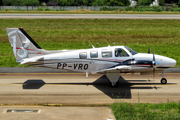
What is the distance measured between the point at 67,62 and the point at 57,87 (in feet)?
5.67

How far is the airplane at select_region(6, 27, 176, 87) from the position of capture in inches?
651

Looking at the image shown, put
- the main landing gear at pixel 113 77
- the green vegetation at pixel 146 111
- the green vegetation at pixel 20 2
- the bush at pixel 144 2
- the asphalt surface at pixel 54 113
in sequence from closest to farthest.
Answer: the green vegetation at pixel 146 111 → the asphalt surface at pixel 54 113 → the main landing gear at pixel 113 77 → the green vegetation at pixel 20 2 → the bush at pixel 144 2

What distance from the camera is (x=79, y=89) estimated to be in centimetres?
1681

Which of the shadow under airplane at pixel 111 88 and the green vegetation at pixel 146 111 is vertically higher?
the green vegetation at pixel 146 111

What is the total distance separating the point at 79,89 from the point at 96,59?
2133mm

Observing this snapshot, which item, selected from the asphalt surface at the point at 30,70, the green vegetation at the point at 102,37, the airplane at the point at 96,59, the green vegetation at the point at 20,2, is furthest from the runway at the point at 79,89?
the green vegetation at the point at 20,2

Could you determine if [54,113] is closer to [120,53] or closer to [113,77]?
[113,77]

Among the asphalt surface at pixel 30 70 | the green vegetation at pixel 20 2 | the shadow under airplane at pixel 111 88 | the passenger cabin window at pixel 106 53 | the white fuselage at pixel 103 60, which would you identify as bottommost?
the shadow under airplane at pixel 111 88

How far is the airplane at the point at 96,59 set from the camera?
16531mm

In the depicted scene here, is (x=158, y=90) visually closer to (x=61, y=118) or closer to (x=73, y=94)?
(x=73, y=94)

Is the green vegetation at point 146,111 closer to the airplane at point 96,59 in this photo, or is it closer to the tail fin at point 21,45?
the airplane at point 96,59

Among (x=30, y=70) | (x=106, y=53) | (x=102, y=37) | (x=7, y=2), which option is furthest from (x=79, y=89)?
(x=7, y=2)

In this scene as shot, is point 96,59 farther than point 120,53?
Yes

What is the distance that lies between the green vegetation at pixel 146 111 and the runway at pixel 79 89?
99cm
